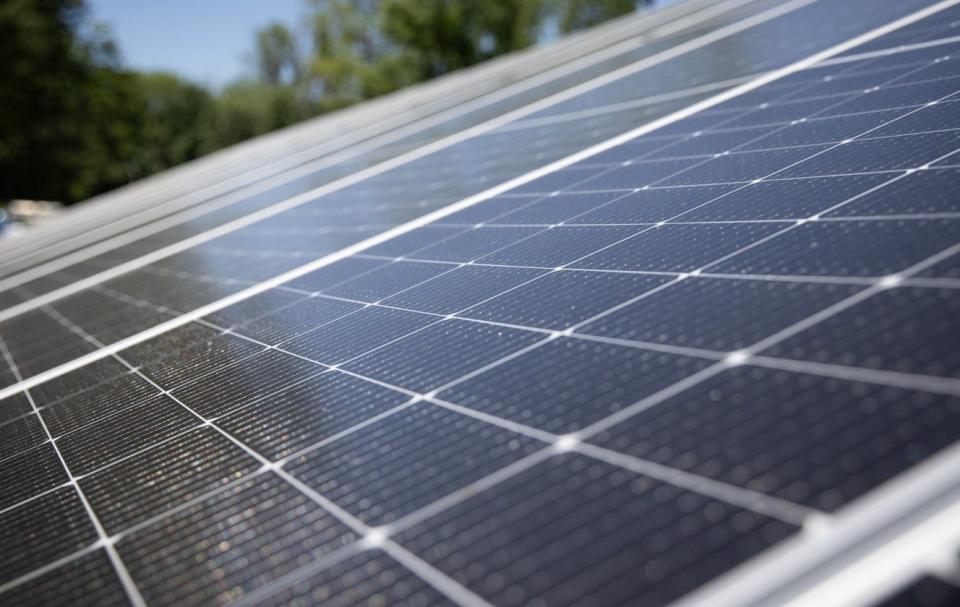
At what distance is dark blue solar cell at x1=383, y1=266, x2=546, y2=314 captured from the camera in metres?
6.04

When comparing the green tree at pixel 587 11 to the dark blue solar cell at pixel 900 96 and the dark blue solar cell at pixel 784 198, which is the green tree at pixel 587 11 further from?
the dark blue solar cell at pixel 784 198

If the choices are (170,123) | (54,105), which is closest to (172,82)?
(170,123)

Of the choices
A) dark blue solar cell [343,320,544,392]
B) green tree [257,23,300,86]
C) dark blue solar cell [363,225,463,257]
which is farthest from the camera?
green tree [257,23,300,86]

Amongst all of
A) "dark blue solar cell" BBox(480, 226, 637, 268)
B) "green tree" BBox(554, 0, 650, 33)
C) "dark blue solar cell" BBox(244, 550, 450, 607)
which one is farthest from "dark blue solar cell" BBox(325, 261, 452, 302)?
"green tree" BBox(554, 0, 650, 33)

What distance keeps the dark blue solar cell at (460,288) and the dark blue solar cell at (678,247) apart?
0.47 metres

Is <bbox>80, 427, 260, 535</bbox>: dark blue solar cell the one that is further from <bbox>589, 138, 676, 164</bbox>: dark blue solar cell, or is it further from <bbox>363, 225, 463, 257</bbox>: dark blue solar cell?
<bbox>589, 138, 676, 164</bbox>: dark blue solar cell

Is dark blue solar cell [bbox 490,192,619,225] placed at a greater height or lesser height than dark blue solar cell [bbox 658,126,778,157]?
lesser

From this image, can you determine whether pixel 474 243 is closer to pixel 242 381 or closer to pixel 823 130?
pixel 242 381

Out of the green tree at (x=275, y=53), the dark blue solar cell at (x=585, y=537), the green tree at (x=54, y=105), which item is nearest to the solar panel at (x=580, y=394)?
the dark blue solar cell at (x=585, y=537)

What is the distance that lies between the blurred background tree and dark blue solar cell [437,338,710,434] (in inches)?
3071

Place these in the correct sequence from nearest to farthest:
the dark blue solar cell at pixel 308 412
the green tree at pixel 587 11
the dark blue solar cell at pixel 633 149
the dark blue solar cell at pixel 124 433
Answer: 1. the dark blue solar cell at pixel 308 412
2. the dark blue solar cell at pixel 124 433
3. the dark blue solar cell at pixel 633 149
4. the green tree at pixel 587 11

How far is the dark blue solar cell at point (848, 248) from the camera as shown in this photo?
3.97 metres

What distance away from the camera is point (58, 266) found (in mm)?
17484

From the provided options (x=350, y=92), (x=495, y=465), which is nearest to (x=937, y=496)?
(x=495, y=465)
